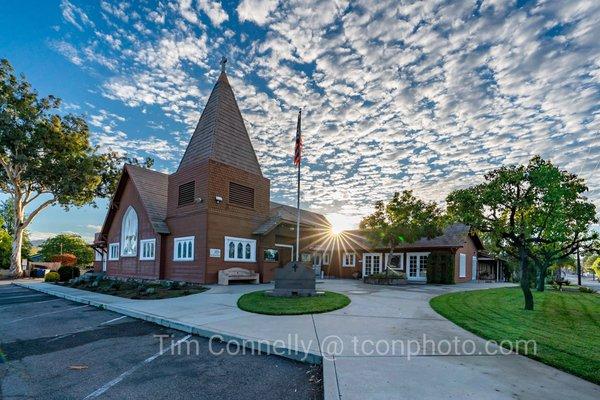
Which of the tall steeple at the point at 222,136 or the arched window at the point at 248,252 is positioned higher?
the tall steeple at the point at 222,136

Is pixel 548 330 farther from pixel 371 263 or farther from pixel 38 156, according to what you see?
pixel 38 156

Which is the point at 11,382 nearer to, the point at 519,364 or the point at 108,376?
the point at 108,376

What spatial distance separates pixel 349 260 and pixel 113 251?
69.3 ft

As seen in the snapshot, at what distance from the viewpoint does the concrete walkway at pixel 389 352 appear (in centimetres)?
440

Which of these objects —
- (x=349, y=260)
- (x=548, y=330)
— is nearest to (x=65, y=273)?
(x=349, y=260)

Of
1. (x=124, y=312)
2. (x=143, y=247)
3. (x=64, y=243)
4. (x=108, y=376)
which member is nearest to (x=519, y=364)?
(x=108, y=376)

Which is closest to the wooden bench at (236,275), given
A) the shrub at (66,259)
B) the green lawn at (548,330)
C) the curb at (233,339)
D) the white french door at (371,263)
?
the curb at (233,339)

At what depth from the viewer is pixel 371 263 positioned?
30.9 metres

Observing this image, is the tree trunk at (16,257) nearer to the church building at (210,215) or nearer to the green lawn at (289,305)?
the church building at (210,215)

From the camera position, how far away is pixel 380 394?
421cm

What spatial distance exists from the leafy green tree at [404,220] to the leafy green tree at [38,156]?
2941 cm

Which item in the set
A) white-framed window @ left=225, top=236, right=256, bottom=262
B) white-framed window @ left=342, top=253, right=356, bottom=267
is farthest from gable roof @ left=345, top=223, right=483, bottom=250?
white-framed window @ left=225, top=236, right=256, bottom=262

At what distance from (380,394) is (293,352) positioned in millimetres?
2253

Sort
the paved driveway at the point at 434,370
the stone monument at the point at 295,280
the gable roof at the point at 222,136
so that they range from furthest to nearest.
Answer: the gable roof at the point at 222,136 → the stone monument at the point at 295,280 → the paved driveway at the point at 434,370
